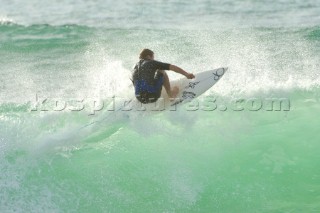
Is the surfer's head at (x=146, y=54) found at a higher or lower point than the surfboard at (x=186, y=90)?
higher

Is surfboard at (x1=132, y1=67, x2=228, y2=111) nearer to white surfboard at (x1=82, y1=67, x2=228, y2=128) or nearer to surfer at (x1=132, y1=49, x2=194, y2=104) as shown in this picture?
white surfboard at (x1=82, y1=67, x2=228, y2=128)

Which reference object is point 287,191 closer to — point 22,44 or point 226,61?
point 226,61

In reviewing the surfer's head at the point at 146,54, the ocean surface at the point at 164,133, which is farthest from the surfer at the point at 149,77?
the ocean surface at the point at 164,133

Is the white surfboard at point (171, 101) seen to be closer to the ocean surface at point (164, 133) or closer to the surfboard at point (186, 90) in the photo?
the surfboard at point (186, 90)

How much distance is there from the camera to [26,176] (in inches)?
386

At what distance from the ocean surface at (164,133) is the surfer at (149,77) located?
43cm

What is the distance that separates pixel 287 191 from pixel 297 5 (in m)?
11.4

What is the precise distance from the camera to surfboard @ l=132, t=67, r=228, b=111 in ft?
34.8

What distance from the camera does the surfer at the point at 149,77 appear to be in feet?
33.0

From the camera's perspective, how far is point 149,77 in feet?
33.3

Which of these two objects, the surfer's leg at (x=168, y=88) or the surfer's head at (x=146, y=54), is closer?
the surfer's head at (x=146, y=54)

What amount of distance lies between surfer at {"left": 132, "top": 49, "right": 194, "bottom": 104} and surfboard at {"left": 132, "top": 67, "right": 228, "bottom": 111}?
0.55 ft

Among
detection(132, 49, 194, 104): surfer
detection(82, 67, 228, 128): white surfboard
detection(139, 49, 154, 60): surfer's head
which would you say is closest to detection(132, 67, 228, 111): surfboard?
detection(82, 67, 228, 128): white surfboard

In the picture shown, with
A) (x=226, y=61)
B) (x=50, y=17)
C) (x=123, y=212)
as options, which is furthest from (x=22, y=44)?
(x=123, y=212)
